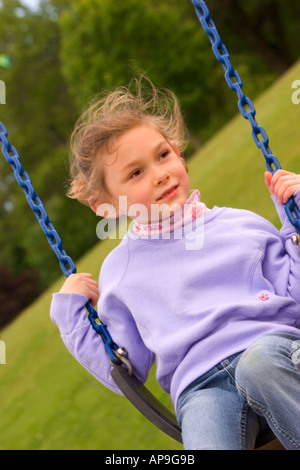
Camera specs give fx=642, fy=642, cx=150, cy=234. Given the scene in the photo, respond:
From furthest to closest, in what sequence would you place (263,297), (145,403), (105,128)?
(105,128)
(145,403)
(263,297)

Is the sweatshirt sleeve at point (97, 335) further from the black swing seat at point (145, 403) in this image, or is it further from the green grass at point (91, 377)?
the green grass at point (91, 377)

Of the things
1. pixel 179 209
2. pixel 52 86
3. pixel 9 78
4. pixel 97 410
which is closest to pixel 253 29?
pixel 52 86

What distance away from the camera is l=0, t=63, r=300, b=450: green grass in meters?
→ 4.89

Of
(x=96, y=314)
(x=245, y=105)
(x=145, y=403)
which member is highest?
(x=245, y=105)

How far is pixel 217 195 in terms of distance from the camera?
857cm

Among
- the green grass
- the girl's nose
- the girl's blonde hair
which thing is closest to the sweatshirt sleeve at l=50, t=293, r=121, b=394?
the girl's blonde hair

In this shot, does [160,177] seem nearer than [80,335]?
Yes

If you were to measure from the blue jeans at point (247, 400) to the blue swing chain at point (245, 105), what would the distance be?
1.22 feet

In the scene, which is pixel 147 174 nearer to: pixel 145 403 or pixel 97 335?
→ pixel 97 335

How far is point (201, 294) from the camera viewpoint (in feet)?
6.47

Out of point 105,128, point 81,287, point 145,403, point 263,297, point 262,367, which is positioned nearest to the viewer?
point 262,367

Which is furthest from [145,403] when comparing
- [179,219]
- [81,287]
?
[179,219]

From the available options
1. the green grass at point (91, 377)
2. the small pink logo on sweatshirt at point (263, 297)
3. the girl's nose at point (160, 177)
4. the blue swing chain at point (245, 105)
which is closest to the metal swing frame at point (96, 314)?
the blue swing chain at point (245, 105)

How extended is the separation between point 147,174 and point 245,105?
38cm
